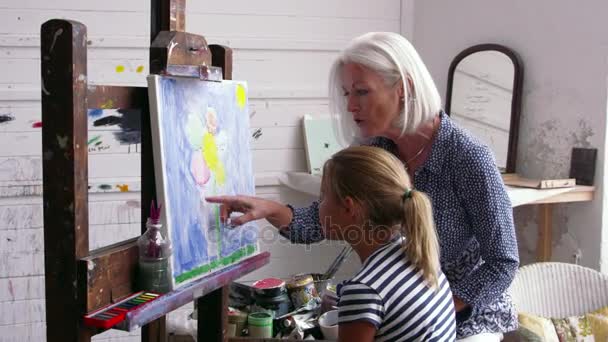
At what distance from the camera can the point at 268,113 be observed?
3422 mm

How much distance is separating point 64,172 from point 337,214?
559 millimetres

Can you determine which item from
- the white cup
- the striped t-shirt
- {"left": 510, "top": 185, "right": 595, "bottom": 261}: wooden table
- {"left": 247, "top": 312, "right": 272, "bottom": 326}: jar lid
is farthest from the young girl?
{"left": 510, "top": 185, "right": 595, "bottom": 261}: wooden table

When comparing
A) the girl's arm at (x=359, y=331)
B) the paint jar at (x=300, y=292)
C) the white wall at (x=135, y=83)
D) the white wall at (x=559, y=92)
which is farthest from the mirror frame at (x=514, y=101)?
the girl's arm at (x=359, y=331)

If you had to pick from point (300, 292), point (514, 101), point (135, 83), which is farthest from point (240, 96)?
point (514, 101)

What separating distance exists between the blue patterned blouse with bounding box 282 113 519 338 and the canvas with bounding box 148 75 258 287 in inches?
18.7

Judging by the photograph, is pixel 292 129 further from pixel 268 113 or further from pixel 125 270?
pixel 125 270

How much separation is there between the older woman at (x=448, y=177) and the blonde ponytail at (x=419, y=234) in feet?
0.96

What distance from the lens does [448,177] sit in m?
1.75

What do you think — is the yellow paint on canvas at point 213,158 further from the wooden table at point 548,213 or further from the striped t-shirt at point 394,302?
the wooden table at point 548,213

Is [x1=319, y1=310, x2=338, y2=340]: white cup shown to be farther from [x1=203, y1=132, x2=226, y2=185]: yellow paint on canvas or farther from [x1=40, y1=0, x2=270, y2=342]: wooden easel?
[x1=40, y1=0, x2=270, y2=342]: wooden easel

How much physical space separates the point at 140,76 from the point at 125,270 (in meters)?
1.84

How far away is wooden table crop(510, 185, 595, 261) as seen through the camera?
2846 millimetres

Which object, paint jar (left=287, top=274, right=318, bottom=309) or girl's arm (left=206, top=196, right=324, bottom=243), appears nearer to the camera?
girl's arm (left=206, top=196, right=324, bottom=243)

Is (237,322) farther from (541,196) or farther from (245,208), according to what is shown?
(541,196)
